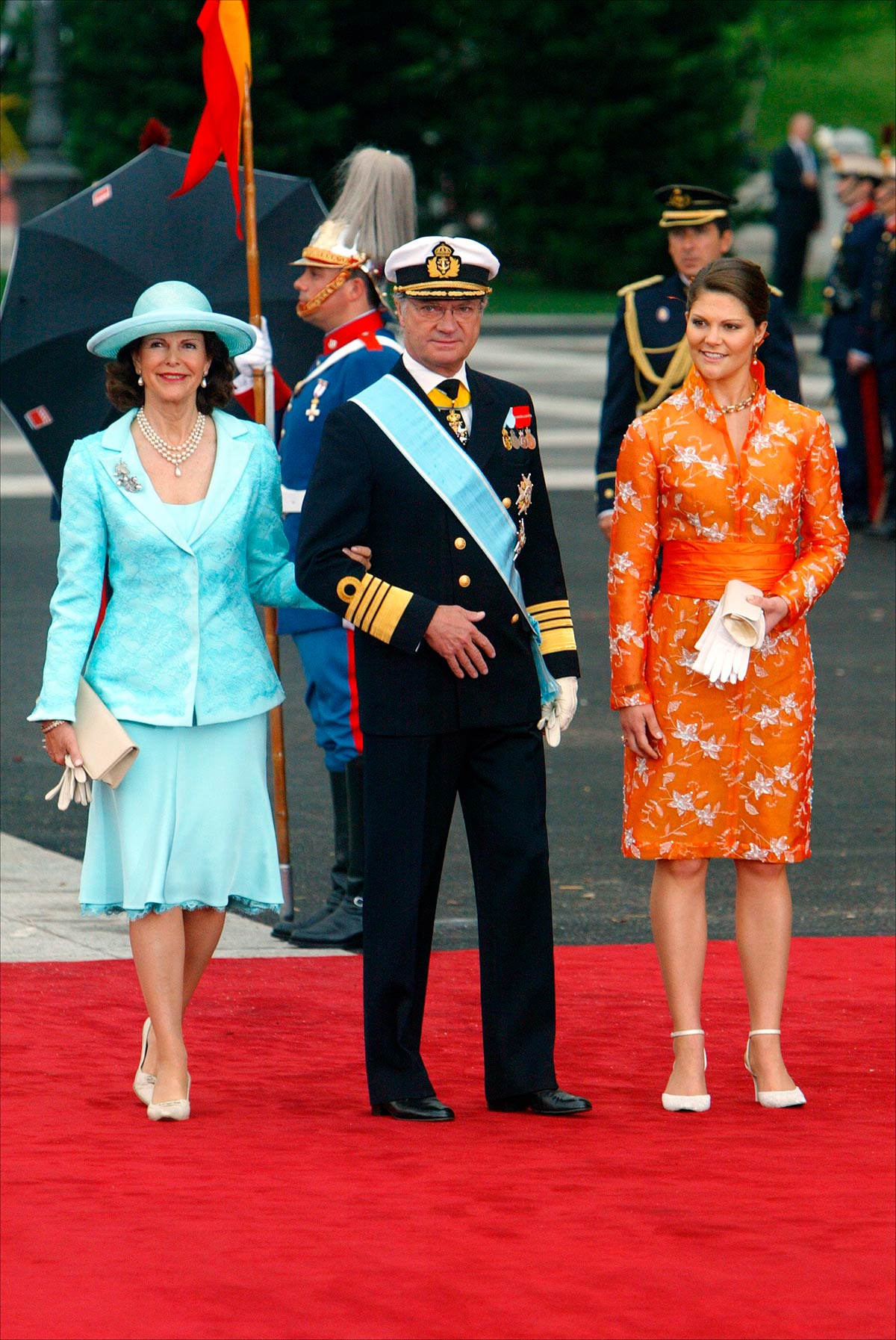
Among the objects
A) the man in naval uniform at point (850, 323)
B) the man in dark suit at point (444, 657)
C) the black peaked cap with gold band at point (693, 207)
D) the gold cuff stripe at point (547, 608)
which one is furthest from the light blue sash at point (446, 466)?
the man in naval uniform at point (850, 323)

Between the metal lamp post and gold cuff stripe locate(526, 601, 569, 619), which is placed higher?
the metal lamp post

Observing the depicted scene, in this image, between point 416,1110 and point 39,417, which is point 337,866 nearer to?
point 39,417

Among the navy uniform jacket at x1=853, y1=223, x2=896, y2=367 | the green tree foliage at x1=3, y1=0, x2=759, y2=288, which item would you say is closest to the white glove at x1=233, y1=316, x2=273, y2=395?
the navy uniform jacket at x1=853, y1=223, x2=896, y2=367

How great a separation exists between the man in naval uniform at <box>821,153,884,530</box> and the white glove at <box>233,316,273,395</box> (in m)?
8.68

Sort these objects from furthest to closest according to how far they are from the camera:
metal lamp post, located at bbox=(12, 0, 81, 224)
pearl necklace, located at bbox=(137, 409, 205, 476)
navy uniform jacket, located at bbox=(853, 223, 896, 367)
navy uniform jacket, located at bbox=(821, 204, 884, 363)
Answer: metal lamp post, located at bbox=(12, 0, 81, 224) → navy uniform jacket, located at bbox=(821, 204, 884, 363) → navy uniform jacket, located at bbox=(853, 223, 896, 367) → pearl necklace, located at bbox=(137, 409, 205, 476)

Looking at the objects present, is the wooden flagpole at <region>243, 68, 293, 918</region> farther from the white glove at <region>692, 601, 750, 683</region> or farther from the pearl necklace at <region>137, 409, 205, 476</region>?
the white glove at <region>692, 601, 750, 683</region>

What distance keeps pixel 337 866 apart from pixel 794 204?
77.7 ft

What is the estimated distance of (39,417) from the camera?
267 inches

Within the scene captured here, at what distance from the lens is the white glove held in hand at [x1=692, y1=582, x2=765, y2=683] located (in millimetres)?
5164

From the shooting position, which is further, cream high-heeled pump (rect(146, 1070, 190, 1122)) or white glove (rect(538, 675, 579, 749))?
white glove (rect(538, 675, 579, 749))

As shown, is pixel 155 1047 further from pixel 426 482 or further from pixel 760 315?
A: pixel 760 315

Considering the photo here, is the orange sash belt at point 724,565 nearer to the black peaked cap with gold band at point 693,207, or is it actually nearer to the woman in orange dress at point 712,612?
the woman in orange dress at point 712,612

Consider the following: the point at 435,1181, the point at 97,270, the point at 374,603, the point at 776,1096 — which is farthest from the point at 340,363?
the point at 435,1181

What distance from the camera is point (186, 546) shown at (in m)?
5.20
